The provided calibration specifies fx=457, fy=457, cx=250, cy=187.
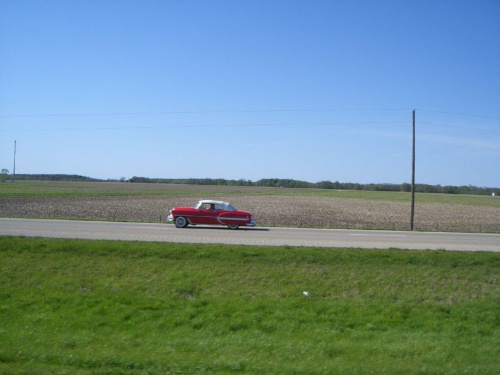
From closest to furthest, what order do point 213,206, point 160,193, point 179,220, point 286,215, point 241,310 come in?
point 241,310 < point 179,220 < point 213,206 < point 286,215 < point 160,193

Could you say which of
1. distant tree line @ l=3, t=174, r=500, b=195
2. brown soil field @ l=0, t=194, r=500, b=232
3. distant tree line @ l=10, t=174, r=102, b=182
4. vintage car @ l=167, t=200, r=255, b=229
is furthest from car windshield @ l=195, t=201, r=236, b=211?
distant tree line @ l=10, t=174, r=102, b=182

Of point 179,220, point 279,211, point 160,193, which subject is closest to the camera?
point 179,220

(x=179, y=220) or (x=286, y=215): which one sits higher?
(x=179, y=220)

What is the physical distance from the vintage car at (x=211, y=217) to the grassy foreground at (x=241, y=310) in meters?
7.89

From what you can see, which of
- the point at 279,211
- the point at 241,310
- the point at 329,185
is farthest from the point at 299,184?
the point at 241,310

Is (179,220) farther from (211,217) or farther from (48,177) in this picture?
(48,177)

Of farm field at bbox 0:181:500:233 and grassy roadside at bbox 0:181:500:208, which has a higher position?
grassy roadside at bbox 0:181:500:208

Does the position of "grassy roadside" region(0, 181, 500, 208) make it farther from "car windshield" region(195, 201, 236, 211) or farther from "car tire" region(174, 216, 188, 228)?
"car windshield" region(195, 201, 236, 211)

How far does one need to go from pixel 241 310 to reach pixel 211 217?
14111mm

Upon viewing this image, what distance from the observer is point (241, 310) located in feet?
36.8

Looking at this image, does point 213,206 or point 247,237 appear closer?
point 247,237

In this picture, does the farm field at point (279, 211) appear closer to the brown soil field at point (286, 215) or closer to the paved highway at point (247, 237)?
the brown soil field at point (286, 215)

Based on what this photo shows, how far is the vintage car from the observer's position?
25.0 metres

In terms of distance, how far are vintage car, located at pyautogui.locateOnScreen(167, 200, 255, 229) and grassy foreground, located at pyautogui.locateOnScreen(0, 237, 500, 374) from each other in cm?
789
